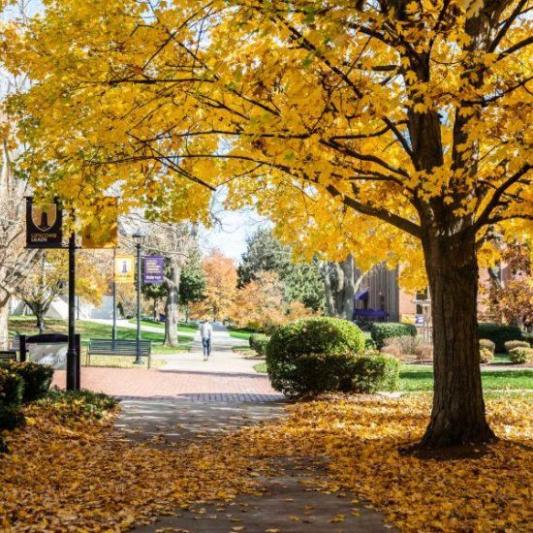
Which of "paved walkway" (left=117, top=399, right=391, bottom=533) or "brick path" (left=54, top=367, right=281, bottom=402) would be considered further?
"brick path" (left=54, top=367, right=281, bottom=402)

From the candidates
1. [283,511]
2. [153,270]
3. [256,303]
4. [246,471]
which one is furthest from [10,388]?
[256,303]

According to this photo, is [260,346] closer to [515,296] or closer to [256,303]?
[515,296]

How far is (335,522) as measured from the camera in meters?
6.00

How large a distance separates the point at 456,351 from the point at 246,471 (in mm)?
2852

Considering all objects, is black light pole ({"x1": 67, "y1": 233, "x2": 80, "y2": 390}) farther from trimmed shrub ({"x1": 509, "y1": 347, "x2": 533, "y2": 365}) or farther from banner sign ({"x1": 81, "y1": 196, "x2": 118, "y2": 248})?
trimmed shrub ({"x1": 509, "y1": 347, "x2": 533, "y2": 365})

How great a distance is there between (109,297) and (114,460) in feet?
258

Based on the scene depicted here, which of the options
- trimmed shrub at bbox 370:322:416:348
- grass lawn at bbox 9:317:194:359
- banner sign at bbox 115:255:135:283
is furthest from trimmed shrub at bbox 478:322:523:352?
grass lawn at bbox 9:317:194:359

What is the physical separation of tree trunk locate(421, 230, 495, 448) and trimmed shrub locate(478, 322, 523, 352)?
27.8 metres

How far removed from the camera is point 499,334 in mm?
35906

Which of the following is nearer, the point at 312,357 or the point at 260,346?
the point at 312,357

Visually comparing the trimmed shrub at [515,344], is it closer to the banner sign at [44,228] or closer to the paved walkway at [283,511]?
the banner sign at [44,228]

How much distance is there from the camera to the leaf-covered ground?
6230 millimetres

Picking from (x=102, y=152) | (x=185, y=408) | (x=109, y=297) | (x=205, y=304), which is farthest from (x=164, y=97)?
(x=109, y=297)

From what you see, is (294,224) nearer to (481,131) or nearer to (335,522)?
(481,131)
